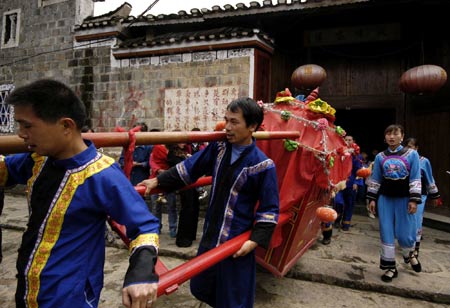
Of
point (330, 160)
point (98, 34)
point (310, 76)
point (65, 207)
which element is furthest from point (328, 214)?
point (98, 34)

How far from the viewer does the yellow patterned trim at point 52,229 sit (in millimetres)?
1256

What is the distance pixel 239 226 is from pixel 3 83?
10.3 metres

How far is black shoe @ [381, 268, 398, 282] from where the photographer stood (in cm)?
371

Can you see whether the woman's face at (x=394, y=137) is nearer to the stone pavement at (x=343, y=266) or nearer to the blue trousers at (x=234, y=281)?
the stone pavement at (x=343, y=266)

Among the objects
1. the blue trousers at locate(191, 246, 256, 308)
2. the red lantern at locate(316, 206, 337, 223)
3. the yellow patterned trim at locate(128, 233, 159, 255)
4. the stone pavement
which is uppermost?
the yellow patterned trim at locate(128, 233, 159, 255)

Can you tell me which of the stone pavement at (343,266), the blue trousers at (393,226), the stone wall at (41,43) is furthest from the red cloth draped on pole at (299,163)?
the stone wall at (41,43)

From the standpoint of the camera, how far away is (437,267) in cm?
430

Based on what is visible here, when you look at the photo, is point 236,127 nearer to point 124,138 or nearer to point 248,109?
point 248,109

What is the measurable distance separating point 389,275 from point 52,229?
3.84m

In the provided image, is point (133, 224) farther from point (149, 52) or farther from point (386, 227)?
point (149, 52)

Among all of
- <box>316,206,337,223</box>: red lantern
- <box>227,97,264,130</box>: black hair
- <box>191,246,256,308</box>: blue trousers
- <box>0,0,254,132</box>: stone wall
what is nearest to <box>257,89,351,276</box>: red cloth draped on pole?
<box>316,206,337,223</box>: red lantern

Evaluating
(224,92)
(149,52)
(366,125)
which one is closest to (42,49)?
(149,52)

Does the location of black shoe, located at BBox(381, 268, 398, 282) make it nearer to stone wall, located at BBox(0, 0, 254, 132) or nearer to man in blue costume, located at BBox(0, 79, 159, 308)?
man in blue costume, located at BBox(0, 79, 159, 308)

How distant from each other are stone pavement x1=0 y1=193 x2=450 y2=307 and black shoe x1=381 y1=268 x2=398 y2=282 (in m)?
0.06
